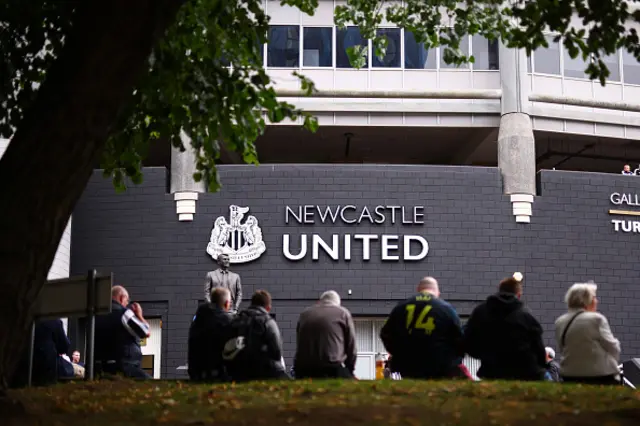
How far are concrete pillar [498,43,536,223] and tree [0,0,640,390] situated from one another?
40.8 feet

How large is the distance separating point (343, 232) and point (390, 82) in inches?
192

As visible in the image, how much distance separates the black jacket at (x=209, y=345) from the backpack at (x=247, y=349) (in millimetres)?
172

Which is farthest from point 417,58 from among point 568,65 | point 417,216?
point 417,216

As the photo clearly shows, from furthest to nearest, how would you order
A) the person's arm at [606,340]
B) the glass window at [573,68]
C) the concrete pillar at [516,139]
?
1. the glass window at [573,68]
2. the concrete pillar at [516,139]
3. the person's arm at [606,340]

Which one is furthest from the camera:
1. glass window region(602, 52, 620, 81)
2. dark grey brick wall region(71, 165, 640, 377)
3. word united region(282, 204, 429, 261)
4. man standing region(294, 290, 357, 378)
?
glass window region(602, 52, 620, 81)

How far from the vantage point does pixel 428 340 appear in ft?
34.0

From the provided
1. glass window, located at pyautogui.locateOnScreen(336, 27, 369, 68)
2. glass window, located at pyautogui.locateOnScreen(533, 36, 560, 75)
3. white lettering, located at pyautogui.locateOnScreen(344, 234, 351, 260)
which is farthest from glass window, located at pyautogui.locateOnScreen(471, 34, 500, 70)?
white lettering, located at pyautogui.locateOnScreen(344, 234, 351, 260)

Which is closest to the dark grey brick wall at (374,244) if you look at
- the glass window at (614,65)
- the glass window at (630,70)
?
the glass window at (614,65)

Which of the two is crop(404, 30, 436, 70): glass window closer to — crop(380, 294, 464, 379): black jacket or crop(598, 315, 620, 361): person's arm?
crop(380, 294, 464, 379): black jacket

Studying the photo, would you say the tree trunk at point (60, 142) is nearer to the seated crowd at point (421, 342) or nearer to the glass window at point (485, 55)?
the seated crowd at point (421, 342)

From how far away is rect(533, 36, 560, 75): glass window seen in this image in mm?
28000

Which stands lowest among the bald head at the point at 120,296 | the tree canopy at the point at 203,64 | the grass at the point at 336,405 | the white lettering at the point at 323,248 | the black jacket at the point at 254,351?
the grass at the point at 336,405

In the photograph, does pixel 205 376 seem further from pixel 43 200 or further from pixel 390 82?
pixel 390 82

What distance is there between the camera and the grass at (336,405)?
6375mm
